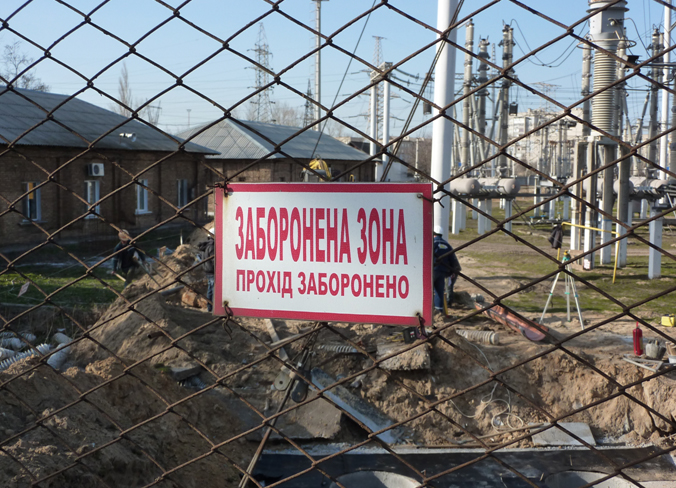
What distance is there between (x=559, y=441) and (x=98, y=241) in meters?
14.7

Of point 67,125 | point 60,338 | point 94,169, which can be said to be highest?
point 67,125

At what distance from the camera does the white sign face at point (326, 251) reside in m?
1.63

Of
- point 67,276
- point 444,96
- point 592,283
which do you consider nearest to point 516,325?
point 592,283

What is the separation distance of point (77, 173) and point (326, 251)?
1767 centimetres

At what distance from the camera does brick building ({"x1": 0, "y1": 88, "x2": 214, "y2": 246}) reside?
15.6m

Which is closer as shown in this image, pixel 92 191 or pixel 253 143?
pixel 92 191

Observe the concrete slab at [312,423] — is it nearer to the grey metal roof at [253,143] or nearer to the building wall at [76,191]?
the building wall at [76,191]

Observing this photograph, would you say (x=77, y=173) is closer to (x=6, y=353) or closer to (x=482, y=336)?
(x=6, y=353)

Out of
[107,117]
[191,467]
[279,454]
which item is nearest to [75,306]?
[279,454]

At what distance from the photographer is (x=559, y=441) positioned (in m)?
6.47

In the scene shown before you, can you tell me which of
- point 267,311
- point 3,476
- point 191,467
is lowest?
point 191,467

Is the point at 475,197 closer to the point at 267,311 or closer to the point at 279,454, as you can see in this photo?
the point at 279,454

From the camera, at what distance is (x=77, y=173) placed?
17.5 m

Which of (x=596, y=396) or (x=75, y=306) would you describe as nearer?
(x=596, y=396)
